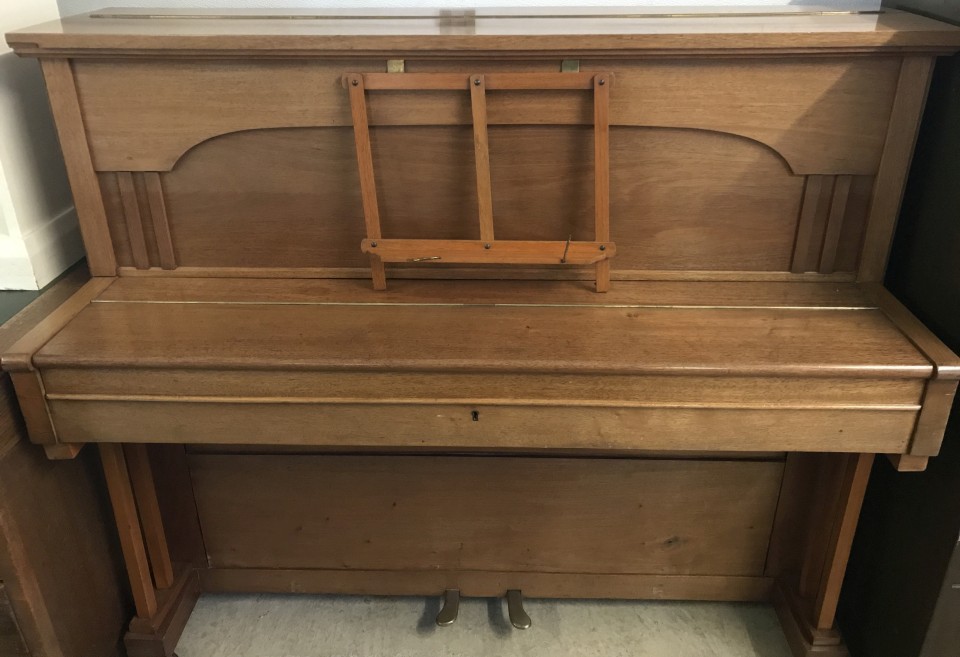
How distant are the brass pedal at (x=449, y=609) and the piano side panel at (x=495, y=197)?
2.64ft

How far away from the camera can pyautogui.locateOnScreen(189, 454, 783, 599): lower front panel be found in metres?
1.69

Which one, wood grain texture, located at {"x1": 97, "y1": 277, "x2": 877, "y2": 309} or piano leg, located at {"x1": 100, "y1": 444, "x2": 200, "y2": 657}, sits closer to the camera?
wood grain texture, located at {"x1": 97, "y1": 277, "x2": 877, "y2": 309}

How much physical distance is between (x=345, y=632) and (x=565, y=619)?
1.73 feet

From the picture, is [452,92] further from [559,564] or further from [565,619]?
[565,619]

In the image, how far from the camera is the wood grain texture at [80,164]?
1.38 metres

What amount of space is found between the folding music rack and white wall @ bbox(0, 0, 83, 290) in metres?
0.69

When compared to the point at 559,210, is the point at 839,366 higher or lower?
lower

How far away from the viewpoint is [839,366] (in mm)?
1232

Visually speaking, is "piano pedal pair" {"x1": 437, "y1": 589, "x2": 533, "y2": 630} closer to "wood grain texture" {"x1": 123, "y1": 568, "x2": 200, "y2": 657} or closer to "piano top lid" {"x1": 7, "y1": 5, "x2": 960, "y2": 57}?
"wood grain texture" {"x1": 123, "y1": 568, "x2": 200, "y2": 657}

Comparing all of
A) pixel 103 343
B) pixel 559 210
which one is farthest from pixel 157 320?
pixel 559 210

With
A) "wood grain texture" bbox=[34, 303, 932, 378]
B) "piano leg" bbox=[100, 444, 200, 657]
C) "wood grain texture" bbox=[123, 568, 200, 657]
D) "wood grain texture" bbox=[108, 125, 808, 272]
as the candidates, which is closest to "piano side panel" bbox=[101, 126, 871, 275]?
"wood grain texture" bbox=[108, 125, 808, 272]

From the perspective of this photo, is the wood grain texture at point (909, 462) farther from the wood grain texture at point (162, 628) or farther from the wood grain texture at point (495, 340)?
the wood grain texture at point (162, 628)

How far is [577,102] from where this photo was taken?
4.49 ft

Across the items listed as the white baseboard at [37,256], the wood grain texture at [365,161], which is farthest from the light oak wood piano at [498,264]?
the white baseboard at [37,256]
